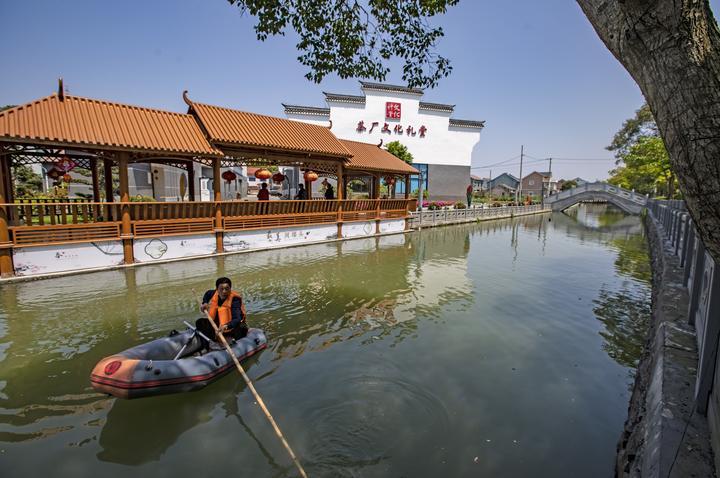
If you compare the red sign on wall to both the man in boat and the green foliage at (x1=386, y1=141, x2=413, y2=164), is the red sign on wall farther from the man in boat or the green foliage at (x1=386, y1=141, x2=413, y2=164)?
the man in boat

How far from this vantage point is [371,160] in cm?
1945

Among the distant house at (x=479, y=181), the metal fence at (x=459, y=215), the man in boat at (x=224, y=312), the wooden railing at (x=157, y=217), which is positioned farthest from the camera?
the distant house at (x=479, y=181)

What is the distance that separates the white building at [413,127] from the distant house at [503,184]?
37.5 metres

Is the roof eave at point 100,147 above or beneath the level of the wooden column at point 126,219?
above

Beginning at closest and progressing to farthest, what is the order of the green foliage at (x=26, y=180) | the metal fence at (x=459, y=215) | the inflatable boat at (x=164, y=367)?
1. the inflatable boat at (x=164, y=367)
2. the green foliage at (x=26, y=180)
3. the metal fence at (x=459, y=215)

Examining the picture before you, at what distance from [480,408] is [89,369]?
5632 millimetres

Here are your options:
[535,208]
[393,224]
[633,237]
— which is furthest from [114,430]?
[535,208]

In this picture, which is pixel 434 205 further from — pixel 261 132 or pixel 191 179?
pixel 191 179

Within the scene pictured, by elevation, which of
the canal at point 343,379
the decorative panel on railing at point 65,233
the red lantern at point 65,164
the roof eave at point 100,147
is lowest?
the canal at point 343,379

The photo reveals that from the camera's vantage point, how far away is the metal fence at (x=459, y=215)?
24609 millimetres

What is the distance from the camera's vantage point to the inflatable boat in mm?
4570

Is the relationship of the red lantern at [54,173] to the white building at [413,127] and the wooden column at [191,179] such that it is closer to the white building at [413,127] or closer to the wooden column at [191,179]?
the wooden column at [191,179]

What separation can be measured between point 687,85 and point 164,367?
220 inches

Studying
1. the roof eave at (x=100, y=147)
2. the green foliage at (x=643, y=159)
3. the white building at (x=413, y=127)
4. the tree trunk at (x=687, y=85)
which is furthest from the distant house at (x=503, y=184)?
the tree trunk at (x=687, y=85)
